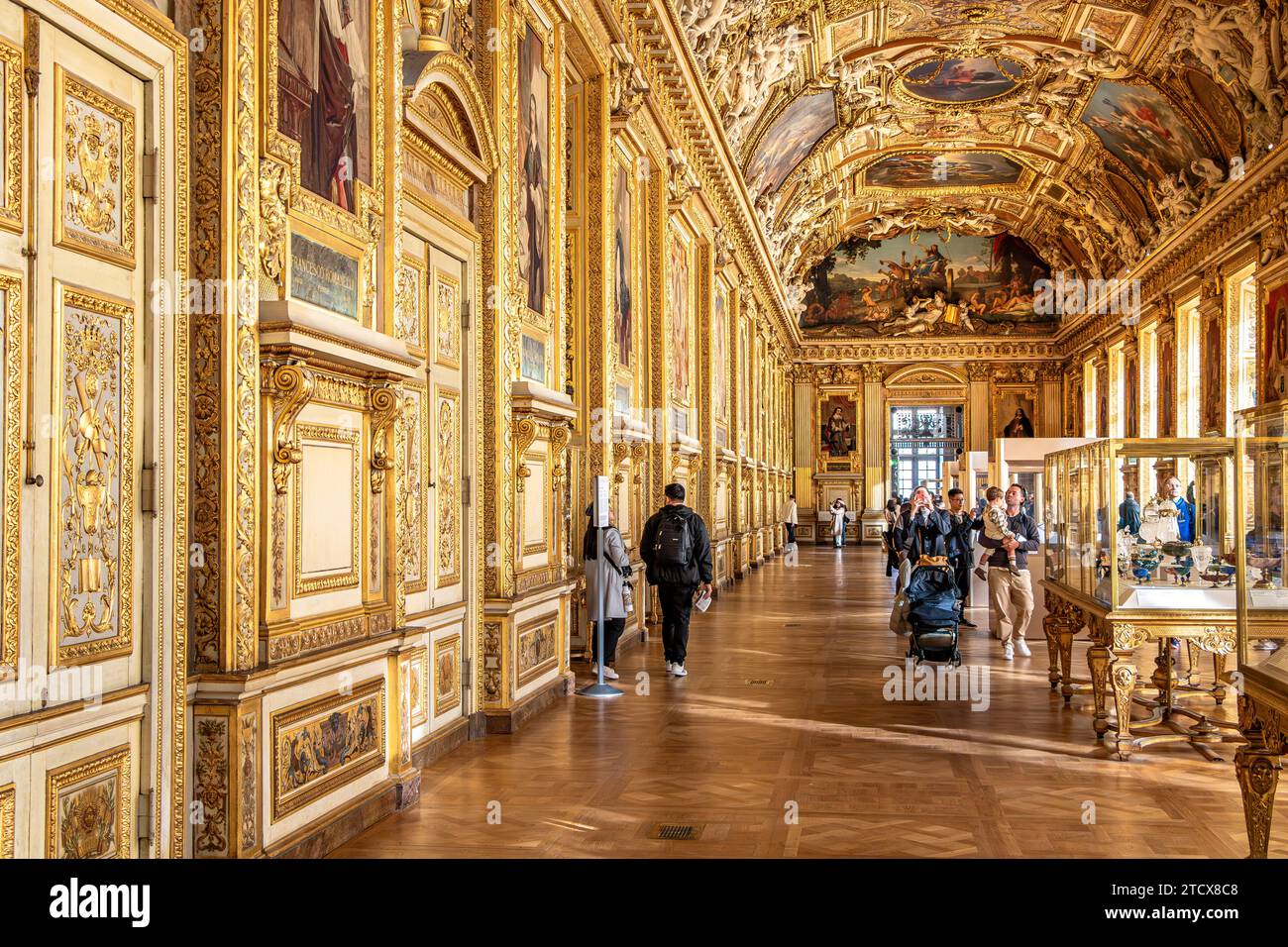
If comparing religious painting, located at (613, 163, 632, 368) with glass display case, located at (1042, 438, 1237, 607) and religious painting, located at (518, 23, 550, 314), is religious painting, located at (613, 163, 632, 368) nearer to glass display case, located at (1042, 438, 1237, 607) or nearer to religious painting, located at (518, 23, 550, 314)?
religious painting, located at (518, 23, 550, 314)

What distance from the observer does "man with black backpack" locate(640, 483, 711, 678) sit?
11.0 m

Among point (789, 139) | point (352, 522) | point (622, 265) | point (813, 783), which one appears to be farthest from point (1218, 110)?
point (352, 522)

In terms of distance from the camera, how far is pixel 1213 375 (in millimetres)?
23969

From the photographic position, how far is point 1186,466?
780cm

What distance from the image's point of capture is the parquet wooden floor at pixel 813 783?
18.5ft

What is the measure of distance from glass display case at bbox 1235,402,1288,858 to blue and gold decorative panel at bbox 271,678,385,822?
4054 millimetres

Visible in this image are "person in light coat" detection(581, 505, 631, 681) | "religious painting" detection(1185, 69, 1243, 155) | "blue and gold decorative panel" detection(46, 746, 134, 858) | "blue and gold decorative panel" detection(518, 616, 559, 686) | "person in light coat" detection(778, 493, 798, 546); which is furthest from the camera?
"person in light coat" detection(778, 493, 798, 546)

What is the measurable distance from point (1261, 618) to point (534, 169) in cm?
666

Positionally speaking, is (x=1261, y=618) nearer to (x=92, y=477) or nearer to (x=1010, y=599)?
(x=92, y=477)

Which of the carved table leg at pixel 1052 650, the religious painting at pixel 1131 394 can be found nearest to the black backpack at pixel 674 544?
the carved table leg at pixel 1052 650

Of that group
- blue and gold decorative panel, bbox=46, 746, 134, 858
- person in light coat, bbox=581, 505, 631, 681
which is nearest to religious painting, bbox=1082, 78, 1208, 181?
person in light coat, bbox=581, 505, 631, 681

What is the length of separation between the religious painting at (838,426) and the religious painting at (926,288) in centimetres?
262

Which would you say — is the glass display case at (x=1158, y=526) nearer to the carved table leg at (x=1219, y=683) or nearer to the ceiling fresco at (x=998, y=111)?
the carved table leg at (x=1219, y=683)

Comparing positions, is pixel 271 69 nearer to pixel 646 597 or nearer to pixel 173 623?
pixel 173 623
